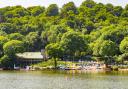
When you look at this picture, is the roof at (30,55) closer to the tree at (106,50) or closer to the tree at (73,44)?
the tree at (73,44)

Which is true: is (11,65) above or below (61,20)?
below

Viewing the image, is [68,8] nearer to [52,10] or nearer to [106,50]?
[52,10]

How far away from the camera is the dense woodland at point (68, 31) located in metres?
106

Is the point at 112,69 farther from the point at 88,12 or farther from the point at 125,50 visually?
the point at 88,12

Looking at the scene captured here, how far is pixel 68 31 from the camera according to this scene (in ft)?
414

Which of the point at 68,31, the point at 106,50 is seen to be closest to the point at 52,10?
the point at 68,31

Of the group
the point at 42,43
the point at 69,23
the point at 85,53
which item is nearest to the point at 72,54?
the point at 85,53

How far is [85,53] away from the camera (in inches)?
4454

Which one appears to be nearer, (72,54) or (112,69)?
(112,69)

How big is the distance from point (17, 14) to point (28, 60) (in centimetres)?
6541

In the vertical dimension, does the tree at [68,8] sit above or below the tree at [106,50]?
above

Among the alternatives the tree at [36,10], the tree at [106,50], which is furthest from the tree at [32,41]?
the tree at [36,10]

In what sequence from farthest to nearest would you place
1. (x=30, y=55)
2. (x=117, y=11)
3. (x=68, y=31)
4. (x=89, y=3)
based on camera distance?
1. (x=89, y=3)
2. (x=117, y=11)
3. (x=68, y=31)
4. (x=30, y=55)

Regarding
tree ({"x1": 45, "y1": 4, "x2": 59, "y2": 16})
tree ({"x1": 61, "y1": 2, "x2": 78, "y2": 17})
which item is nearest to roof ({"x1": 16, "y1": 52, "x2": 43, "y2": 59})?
tree ({"x1": 61, "y1": 2, "x2": 78, "y2": 17})
